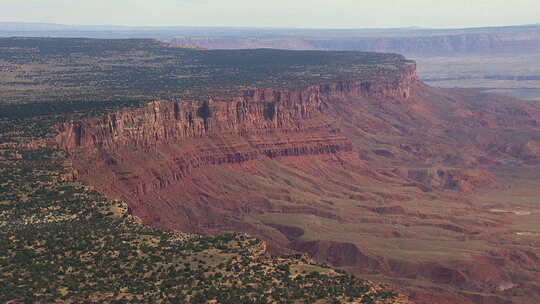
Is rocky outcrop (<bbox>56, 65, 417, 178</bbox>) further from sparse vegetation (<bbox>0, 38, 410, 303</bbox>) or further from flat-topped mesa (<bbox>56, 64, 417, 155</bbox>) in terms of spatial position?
Answer: sparse vegetation (<bbox>0, 38, 410, 303</bbox>)

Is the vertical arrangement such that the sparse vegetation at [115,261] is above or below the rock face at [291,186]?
above

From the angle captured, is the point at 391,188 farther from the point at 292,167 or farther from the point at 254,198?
the point at 254,198

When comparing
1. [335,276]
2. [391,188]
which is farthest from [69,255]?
[391,188]

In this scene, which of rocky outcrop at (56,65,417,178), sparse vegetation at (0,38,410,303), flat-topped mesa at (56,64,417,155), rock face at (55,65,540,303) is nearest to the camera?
sparse vegetation at (0,38,410,303)

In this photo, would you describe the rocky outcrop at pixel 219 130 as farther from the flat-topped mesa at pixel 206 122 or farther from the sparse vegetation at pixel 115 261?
the sparse vegetation at pixel 115 261

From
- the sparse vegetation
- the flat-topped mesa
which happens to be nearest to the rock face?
the flat-topped mesa

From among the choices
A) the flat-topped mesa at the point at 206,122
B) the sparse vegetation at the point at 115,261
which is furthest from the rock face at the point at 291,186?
the sparse vegetation at the point at 115,261

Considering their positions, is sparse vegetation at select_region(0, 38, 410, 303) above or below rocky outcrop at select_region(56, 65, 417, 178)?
above

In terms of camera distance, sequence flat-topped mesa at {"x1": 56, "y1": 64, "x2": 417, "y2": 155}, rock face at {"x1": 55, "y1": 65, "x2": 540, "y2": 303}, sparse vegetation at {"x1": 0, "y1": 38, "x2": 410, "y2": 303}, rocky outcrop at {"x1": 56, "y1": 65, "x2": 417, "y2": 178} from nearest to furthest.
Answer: sparse vegetation at {"x1": 0, "y1": 38, "x2": 410, "y2": 303}, rock face at {"x1": 55, "y1": 65, "x2": 540, "y2": 303}, flat-topped mesa at {"x1": 56, "y1": 64, "x2": 417, "y2": 155}, rocky outcrop at {"x1": 56, "y1": 65, "x2": 417, "y2": 178}
